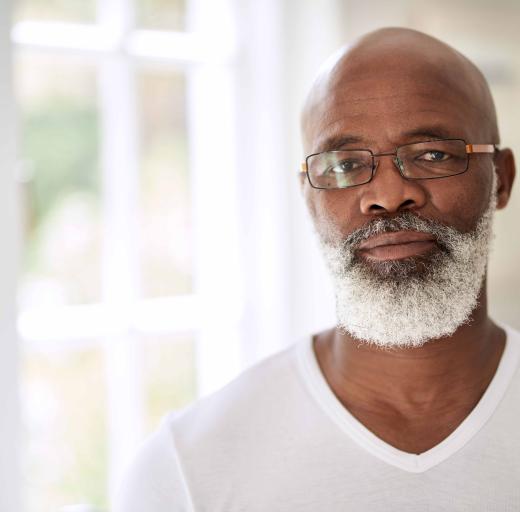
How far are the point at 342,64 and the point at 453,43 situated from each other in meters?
0.51

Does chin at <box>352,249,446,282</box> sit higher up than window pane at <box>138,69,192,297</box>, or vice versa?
window pane at <box>138,69,192,297</box>

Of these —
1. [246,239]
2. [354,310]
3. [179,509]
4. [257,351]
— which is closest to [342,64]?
[354,310]

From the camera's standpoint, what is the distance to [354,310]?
3.67 feet

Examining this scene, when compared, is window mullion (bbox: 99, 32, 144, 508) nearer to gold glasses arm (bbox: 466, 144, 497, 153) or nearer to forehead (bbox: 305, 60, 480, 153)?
forehead (bbox: 305, 60, 480, 153)

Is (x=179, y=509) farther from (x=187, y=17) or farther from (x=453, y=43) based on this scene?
(x=187, y=17)

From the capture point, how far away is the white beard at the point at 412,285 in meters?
1.06

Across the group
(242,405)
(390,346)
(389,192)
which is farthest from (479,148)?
(242,405)

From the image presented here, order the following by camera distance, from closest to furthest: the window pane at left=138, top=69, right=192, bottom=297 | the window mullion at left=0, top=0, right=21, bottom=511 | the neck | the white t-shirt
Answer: the white t-shirt, the neck, the window mullion at left=0, top=0, right=21, bottom=511, the window pane at left=138, top=69, right=192, bottom=297

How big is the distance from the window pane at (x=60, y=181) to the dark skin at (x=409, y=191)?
108 cm

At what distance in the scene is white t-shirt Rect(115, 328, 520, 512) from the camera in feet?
3.35

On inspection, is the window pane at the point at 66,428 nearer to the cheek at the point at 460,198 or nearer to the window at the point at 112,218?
the window at the point at 112,218

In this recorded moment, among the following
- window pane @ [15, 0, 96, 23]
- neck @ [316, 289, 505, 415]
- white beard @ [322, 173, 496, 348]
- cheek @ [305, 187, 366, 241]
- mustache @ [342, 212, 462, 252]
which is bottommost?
neck @ [316, 289, 505, 415]

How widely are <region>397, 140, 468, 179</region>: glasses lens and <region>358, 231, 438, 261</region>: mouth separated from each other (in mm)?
97

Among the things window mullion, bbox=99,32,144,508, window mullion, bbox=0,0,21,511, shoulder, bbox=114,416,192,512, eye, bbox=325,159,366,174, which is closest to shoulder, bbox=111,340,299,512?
shoulder, bbox=114,416,192,512
